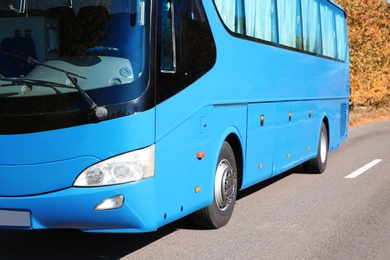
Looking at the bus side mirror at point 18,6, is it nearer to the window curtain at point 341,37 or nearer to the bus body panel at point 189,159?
the bus body panel at point 189,159

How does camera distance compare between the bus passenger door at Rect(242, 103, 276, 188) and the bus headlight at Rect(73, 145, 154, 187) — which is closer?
the bus headlight at Rect(73, 145, 154, 187)

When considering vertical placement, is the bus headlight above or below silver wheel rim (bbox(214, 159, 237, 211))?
above

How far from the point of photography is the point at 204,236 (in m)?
6.91

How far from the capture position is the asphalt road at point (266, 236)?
620 cm

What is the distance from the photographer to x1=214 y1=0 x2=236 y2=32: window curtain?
7.08m

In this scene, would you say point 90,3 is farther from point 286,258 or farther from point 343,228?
point 343,228

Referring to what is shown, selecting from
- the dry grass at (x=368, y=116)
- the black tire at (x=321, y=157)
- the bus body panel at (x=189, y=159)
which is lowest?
the dry grass at (x=368, y=116)

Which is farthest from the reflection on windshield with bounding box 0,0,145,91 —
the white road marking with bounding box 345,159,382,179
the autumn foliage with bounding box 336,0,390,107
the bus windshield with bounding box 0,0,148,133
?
the autumn foliage with bounding box 336,0,390,107

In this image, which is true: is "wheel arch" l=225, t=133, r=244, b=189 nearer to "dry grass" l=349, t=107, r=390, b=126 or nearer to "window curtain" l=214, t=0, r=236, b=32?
"window curtain" l=214, t=0, r=236, b=32

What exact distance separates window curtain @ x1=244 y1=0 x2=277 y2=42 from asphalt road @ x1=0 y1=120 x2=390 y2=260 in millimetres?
2245

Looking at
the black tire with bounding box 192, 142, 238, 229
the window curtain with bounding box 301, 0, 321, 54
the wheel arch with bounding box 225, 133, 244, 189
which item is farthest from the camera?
the window curtain with bounding box 301, 0, 321, 54

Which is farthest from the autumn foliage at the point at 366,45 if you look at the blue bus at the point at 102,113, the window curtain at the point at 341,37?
the blue bus at the point at 102,113

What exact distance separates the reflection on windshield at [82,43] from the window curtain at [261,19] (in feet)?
9.57

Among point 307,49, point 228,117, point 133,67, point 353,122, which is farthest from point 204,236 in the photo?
point 353,122
